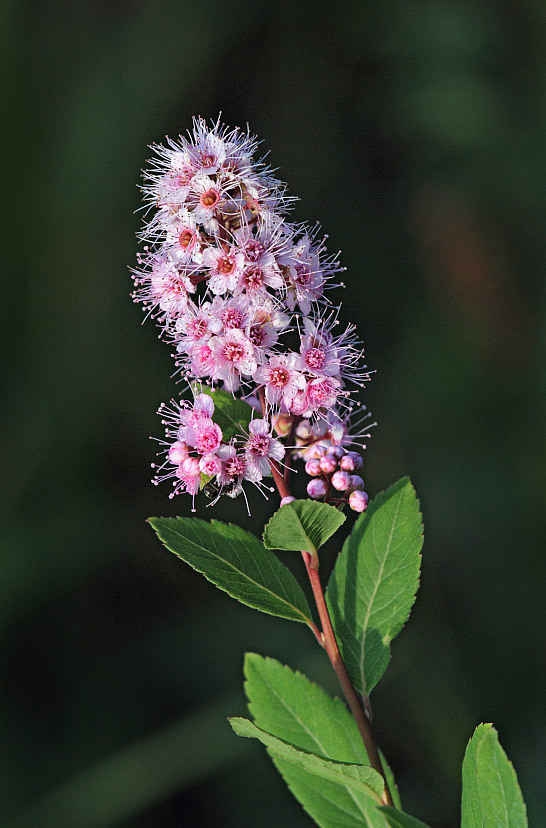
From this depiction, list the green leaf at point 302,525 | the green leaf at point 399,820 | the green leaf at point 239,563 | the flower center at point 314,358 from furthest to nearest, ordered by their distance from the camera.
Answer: the flower center at point 314,358 → the green leaf at point 239,563 → the green leaf at point 302,525 → the green leaf at point 399,820

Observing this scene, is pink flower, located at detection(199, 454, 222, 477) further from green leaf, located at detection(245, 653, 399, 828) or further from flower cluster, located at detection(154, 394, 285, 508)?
green leaf, located at detection(245, 653, 399, 828)

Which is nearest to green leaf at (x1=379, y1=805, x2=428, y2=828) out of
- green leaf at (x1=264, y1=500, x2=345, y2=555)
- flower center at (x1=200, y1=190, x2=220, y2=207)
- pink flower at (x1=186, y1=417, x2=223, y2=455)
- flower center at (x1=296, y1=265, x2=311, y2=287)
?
green leaf at (x1=264, y1=500, x2=345, y2=555)

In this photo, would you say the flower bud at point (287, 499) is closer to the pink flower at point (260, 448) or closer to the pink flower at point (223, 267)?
the pink flower at point (260, 448)

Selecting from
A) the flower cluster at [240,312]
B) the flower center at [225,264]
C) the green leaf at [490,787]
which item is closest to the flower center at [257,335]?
the flower cluster at [240,312]

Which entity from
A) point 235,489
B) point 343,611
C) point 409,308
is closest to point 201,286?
point 235,489

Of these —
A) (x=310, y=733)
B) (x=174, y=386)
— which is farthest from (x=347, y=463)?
(x=174, y=386)

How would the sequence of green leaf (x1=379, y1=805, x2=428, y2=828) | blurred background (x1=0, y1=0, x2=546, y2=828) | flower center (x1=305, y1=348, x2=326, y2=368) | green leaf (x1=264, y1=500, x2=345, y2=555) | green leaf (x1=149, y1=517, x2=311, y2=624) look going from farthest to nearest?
1. blurred background (x1=0, y1=0, x2=546, y2=828)
2. flower center (x1=305, y1=348, x2=326, y2=368)
3. green leaf (x1=149, y1=517, x2=311, y2=624)
4. green leaf (x1=264, y1=500, x2=345, y2=555)
5. green leaf (x1=379, y1=805, x2=428, y2=828)
